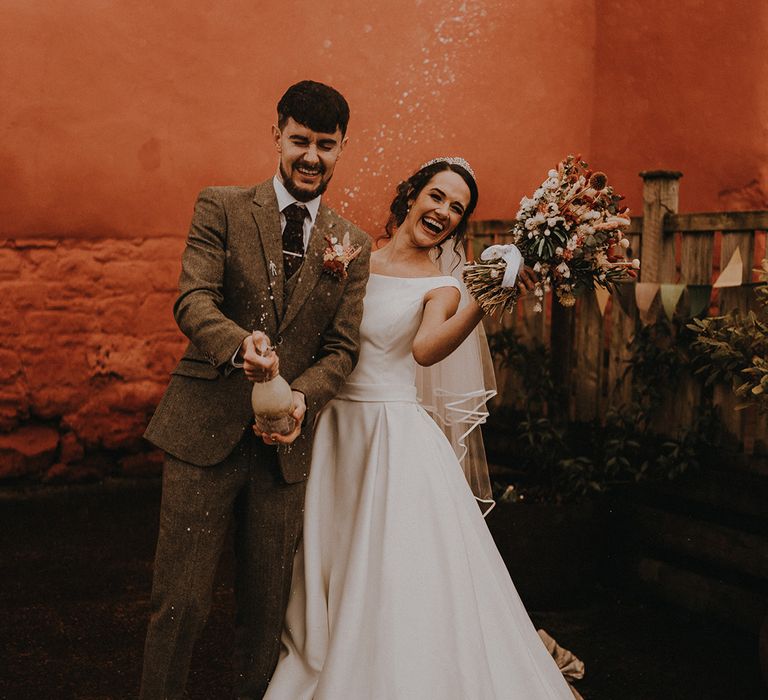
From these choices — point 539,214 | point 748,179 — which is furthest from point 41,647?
point 748,179

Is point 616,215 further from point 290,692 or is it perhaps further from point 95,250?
point 95,250

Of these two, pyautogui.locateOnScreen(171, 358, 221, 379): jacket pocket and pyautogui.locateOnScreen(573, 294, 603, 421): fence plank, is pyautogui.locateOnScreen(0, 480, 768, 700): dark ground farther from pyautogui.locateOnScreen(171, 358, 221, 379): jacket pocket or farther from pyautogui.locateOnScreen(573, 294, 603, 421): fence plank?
pyautogui.locateOnScreen(171, 358, 221, 379): jacket pocket

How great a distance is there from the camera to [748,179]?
5.05m

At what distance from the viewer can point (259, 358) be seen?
2160 millimetres

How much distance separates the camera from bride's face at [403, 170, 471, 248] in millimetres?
2961

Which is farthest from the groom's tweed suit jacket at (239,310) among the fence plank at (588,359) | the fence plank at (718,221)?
the fence plank at (588,359)

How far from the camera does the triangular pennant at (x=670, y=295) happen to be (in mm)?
3979

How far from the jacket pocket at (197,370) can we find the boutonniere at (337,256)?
1.40ft

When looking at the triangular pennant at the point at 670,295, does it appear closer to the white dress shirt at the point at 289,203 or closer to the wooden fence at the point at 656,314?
the wooden fence at the point at 656,314

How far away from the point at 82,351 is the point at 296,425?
10.4 feet

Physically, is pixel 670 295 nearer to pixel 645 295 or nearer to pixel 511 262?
pixel 645 295

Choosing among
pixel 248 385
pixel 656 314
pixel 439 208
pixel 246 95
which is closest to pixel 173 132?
pixel 246 95

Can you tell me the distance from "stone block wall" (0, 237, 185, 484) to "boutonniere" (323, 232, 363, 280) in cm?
293

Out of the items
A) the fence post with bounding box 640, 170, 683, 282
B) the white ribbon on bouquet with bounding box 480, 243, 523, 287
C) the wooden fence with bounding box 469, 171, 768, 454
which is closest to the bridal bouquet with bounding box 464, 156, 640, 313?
the white ribbon on bouquet with bounding box 480, 243, 523, 287
